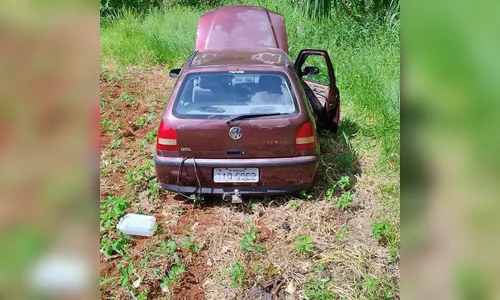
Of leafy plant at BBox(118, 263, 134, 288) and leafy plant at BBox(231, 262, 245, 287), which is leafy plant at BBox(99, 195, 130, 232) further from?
leafy plant at BBox(231, 262, 245, 287)

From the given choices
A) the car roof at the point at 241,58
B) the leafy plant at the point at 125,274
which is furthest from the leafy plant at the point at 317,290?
the car roof at the point at 241,58

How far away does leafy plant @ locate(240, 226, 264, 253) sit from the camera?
11.3ft

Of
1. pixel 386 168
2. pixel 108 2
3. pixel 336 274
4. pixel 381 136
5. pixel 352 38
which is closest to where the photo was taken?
pixel 336 274

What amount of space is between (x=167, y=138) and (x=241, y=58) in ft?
3.79

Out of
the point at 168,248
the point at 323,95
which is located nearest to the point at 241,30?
the point at 323,95

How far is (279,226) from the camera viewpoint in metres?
3.81

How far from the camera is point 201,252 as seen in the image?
3479 mm

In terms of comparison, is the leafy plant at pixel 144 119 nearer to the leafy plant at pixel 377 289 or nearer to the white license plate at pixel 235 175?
the white license plate at pixel 235 175

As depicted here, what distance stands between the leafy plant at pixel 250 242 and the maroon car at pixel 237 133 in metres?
0.42

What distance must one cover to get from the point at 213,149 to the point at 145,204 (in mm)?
967

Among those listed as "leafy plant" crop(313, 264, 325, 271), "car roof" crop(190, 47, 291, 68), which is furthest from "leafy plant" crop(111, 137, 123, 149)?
"leafy plant" crop(313, 264, 325, 271)

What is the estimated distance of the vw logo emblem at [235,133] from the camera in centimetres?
376
